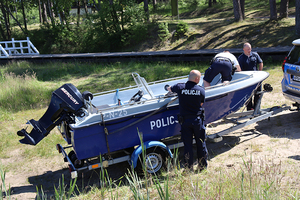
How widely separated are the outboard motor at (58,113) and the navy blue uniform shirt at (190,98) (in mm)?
1746

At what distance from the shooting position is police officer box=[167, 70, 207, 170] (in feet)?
13.8

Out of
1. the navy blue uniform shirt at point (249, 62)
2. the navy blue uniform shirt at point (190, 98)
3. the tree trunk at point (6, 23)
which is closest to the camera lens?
the navy blue uniform shirt at point (190, 98)

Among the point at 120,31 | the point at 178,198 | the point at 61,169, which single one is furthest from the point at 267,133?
the point at 120,31

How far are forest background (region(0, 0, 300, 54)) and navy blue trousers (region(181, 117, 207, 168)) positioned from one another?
1192cm

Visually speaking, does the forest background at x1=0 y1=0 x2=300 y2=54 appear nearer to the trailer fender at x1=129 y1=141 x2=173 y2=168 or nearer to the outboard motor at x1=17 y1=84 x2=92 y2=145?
the trailer fender at x1=129 y1=141 x2=173 y2=168

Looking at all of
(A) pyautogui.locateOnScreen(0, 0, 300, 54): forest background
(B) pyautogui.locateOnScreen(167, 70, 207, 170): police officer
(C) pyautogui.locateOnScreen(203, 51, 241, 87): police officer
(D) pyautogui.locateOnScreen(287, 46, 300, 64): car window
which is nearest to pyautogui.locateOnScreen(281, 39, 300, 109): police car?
(D) pyautogui.locateOnScreen(287, 46, 300, 64): car window

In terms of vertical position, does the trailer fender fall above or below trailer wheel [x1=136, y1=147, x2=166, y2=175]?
above

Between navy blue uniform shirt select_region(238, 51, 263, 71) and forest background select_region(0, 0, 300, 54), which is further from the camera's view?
forest background select_region(0, 0, 300, 54)

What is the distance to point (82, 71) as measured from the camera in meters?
14.0

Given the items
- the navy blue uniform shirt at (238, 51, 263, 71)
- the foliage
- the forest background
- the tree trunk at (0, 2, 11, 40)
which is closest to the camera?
the navy blue uniform shirt at (238, 51, 263, 71)

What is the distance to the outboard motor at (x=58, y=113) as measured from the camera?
4535mm

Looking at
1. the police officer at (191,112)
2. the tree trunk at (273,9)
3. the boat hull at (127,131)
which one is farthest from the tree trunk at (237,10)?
the police officer at (191,112)

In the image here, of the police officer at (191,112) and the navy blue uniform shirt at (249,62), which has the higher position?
the navy blue uniform shirt at (249,62)

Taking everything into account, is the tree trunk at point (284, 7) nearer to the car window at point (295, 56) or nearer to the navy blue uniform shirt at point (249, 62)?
the navy blue uniform shirt at point (249, 62)
